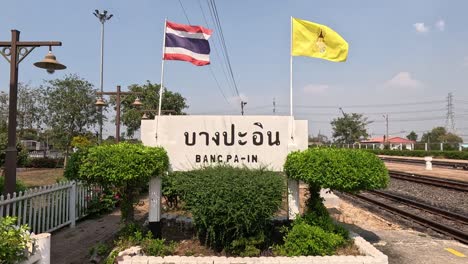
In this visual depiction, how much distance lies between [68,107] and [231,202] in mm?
28434

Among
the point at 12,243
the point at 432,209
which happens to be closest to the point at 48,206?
the point at 12,243

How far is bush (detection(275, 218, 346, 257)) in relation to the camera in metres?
5.43

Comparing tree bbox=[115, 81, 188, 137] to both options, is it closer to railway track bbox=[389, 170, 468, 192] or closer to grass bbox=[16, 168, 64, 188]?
grass bbox=[16, 168, 64, 188]

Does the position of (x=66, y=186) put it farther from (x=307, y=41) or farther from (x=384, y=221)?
(x=384, y=221)

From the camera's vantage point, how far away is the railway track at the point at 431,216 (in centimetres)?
829

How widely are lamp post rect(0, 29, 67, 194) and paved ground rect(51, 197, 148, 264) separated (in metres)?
1.47

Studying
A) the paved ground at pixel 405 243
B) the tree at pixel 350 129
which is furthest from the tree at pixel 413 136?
the paved ground at pixel 405 243

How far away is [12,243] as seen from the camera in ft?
12.0

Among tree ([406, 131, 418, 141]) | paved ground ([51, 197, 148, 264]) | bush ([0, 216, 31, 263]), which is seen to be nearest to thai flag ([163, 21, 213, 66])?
paved ground ([51, 197, 148, 264])

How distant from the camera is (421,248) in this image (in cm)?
680


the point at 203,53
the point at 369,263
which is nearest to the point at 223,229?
the point at 369,263

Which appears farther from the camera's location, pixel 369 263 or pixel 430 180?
pixel 430 180

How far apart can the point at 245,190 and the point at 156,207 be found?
1.97m

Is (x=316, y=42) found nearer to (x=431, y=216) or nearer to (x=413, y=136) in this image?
(x=431, y=216)
